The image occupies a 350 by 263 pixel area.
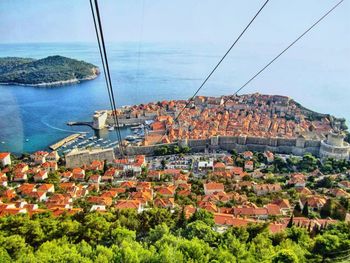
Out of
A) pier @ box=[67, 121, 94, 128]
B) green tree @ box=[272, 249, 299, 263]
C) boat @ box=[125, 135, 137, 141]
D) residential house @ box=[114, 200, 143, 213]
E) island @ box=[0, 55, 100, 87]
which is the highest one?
island @ box=[0, 55, 100, 87]

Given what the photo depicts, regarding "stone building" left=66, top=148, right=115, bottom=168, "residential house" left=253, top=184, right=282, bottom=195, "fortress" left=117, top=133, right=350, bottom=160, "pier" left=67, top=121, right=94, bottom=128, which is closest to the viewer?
"residential house" left=253, top=184, right=282, bottom=195

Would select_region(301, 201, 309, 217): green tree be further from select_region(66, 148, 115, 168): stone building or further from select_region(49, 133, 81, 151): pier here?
select_region(49, 133, 81, 151): pier

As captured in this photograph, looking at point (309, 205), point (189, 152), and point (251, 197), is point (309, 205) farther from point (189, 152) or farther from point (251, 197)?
point (189, 152)

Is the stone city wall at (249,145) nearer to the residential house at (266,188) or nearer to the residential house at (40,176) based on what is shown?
the residential house at (40,176)

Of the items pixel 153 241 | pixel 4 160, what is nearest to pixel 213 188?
pixel 153 241

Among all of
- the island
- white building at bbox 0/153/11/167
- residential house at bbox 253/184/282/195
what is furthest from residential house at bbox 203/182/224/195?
the island

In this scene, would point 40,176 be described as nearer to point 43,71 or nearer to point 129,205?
point 129,205

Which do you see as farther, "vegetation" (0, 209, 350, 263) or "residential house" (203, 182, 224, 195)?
"residential house" (203, 182, 224, 195)

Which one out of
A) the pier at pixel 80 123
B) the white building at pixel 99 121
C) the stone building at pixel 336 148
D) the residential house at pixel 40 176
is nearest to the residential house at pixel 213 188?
the residential house at pixel 40 176
